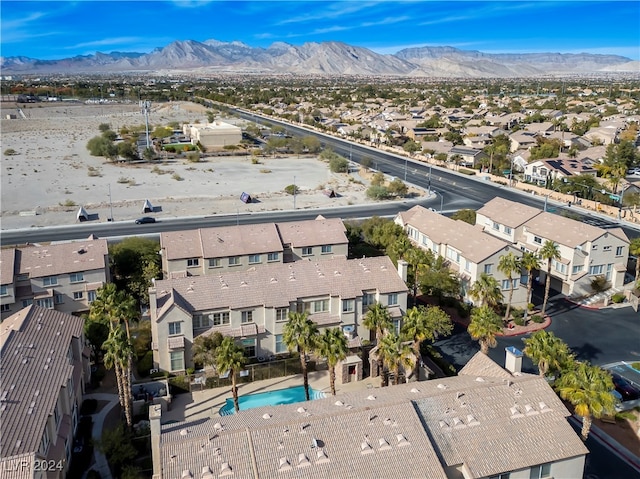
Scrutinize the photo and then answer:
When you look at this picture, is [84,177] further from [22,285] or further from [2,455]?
[2,455]

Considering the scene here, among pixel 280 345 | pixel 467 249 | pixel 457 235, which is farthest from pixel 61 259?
pixel 457 235

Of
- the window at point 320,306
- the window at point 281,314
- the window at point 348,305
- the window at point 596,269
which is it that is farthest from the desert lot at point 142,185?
the window at point 348,305

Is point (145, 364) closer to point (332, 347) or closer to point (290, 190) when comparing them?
point (332, 347)

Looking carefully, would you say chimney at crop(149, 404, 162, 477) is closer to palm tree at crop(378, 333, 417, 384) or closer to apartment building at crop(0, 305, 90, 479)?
apartment building at crop(0, 305, 90, 479)

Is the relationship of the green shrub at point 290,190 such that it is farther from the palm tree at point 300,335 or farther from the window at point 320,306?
the palm tree at point 300,335

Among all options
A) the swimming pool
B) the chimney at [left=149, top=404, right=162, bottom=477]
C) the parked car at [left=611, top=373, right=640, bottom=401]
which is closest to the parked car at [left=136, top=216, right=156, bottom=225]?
the swimming pool

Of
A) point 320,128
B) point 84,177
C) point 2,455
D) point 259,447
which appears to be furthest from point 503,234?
point 320,128
